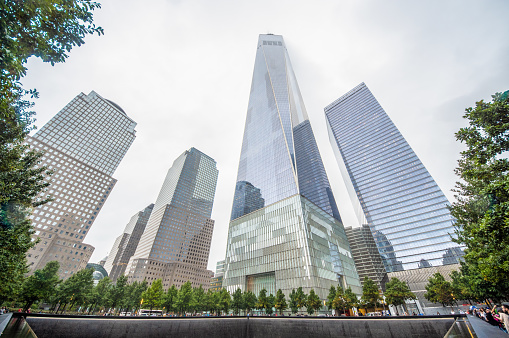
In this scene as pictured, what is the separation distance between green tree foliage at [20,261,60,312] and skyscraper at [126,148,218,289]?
92.3 m

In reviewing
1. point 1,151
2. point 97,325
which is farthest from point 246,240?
point 1,151

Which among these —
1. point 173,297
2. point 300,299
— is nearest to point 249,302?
point 300,299

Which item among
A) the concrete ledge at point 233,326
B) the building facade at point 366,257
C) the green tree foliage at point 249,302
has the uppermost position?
the building facade at point 366,257

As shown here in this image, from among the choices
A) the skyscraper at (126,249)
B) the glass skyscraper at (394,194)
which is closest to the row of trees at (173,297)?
the glass skyscraper at (394,194)

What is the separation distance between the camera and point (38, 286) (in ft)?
111

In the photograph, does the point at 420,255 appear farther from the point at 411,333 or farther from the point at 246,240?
the point at 411,333

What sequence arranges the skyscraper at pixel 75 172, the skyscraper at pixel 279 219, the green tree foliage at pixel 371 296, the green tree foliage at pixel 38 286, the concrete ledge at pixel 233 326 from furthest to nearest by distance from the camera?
the skyscraper at pixel 75 172, the skyscraper at pixel 279 219, the green tree foliage at pixel 371 296, the green tree foliage at pixel 38 286, the concrete ledge at pixel 233 326

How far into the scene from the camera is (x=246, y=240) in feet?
235

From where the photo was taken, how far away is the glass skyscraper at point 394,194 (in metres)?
79.6

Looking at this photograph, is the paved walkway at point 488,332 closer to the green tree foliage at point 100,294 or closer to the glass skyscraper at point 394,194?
the green tree foliage at point 100,294

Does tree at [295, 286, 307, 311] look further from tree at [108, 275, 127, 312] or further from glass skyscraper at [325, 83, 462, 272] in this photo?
glass skyscraper at [325, 83, 462, 272]

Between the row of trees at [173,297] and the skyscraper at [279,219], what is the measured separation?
33.2 ft

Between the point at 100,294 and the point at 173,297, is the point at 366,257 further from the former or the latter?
the point at 100,294

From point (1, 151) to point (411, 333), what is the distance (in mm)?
32182
